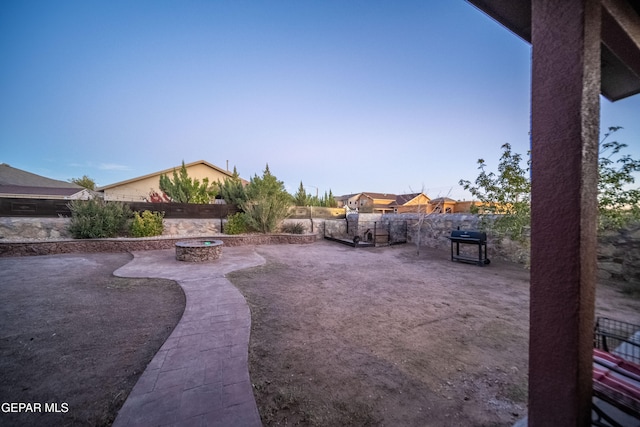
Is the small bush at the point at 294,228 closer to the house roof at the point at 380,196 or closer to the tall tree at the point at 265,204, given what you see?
the tall tree at the point at 265,204

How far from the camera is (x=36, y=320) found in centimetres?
331

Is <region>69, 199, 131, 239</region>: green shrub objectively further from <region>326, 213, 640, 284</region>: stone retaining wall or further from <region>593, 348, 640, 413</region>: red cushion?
<region>593, 348, 640, 413</region>: red cushion

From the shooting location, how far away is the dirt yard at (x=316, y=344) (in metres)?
1.92

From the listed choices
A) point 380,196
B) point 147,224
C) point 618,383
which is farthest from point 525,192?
point 380,196

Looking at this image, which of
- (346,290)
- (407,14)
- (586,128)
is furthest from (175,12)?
(586,128)

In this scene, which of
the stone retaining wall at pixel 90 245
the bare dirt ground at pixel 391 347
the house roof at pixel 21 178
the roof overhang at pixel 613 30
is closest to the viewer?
the roof overhang at pixel 613 30

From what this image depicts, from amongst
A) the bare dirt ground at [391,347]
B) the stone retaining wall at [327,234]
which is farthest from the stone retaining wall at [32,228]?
the bare dirt ground at [391,347]

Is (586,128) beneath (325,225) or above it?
above

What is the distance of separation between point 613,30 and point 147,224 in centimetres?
1277

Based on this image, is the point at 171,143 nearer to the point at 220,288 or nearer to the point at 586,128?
the point at 220,288

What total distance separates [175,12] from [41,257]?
31.0 feet

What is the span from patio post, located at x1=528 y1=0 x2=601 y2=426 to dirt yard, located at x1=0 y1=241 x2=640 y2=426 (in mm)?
1253

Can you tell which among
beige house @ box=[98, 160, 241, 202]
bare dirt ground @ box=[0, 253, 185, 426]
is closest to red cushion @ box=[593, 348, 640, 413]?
bare dirt ground @ box=[0, 253, 185, 426]

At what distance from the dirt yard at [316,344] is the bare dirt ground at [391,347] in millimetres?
14
